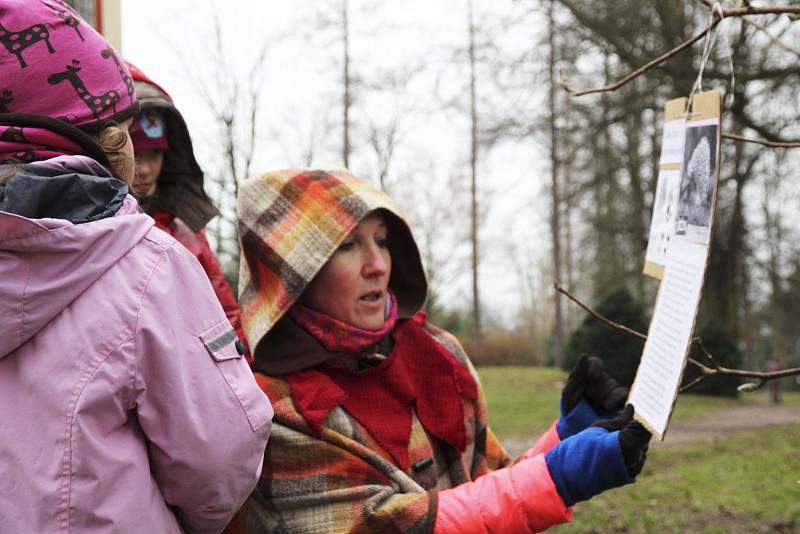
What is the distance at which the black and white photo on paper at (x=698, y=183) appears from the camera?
1588 millimetres

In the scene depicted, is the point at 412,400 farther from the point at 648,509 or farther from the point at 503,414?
the point at 503,414

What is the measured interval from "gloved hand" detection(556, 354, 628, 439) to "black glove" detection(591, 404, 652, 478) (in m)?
0.24

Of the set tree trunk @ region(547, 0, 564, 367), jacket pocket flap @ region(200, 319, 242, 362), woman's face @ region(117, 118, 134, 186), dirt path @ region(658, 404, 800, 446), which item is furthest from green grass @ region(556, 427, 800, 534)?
woman's face @ region(117, 118, 134, 186)

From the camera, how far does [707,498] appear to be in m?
6.00

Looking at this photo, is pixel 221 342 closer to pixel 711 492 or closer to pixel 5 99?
pixel 5 99

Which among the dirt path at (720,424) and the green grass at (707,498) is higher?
the green grass at (707,498)

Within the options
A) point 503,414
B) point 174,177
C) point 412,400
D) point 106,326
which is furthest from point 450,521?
point 503,414

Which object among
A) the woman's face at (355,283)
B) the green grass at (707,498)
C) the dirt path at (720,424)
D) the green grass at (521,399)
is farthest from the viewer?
the green grass at (521,399)

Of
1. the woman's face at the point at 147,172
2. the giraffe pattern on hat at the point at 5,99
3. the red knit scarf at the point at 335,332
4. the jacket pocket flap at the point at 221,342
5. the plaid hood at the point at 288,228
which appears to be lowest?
the red knit scarf at the point at 335,332

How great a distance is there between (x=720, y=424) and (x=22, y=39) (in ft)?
40.5

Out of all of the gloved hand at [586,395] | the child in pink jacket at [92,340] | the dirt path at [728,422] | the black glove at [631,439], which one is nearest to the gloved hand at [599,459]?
the black glove at [631,439]

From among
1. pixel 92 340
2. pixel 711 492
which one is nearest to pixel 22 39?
pixel 92 340

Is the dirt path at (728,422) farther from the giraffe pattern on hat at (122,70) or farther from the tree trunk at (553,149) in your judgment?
the giraffe pattern on hat at (122,70)

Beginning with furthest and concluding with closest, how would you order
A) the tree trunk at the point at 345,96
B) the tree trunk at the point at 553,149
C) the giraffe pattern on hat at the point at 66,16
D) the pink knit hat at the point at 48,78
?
the tree trunk at the point at 345,96, the tree trunk at the point at 553,149, the giraffe pattern on hat at the point at 66,16, the pink knit hat at the point at 48,78
